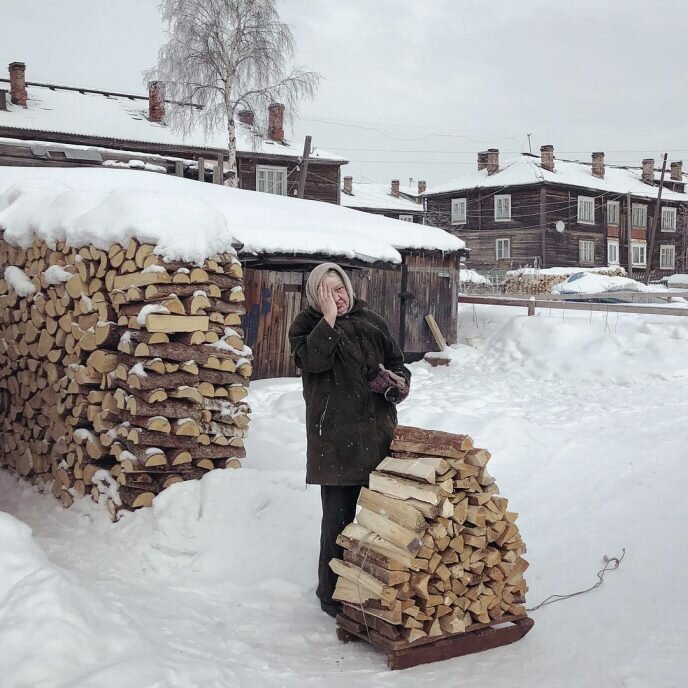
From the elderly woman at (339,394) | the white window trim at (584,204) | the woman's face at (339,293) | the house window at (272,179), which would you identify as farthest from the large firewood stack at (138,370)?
the white window trim at (584,204)

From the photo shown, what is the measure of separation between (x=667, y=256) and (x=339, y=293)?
4417cm

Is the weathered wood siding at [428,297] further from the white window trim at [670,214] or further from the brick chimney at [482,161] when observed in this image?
the white window trim at [670,214]

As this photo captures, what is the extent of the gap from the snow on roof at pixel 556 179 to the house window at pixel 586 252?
107 inches

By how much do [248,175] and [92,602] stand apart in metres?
23.3

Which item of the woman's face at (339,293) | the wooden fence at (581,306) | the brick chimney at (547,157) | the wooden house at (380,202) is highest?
A: the brick chimney at (547,157)

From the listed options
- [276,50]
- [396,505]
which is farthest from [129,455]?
[276,50]

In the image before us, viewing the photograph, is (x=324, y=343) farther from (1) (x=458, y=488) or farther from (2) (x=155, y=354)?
(2) (x=155, y=354)

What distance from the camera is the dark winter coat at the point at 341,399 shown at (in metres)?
4.09

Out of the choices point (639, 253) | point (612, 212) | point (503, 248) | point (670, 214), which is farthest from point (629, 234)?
point (503, 248)

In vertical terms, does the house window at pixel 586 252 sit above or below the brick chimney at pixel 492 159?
below

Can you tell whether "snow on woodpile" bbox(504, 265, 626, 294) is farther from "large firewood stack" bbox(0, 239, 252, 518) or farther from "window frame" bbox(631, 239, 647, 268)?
"large firewood stack" bbox(0, 239, 252, 518)

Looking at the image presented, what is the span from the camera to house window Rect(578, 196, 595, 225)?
37.7m

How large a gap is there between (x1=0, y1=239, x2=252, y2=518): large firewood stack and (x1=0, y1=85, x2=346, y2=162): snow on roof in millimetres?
17060

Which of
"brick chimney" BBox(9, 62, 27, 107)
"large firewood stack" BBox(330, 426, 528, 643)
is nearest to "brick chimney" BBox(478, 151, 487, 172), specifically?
"brick chimney" BBox(9, 62, 27, 107)
